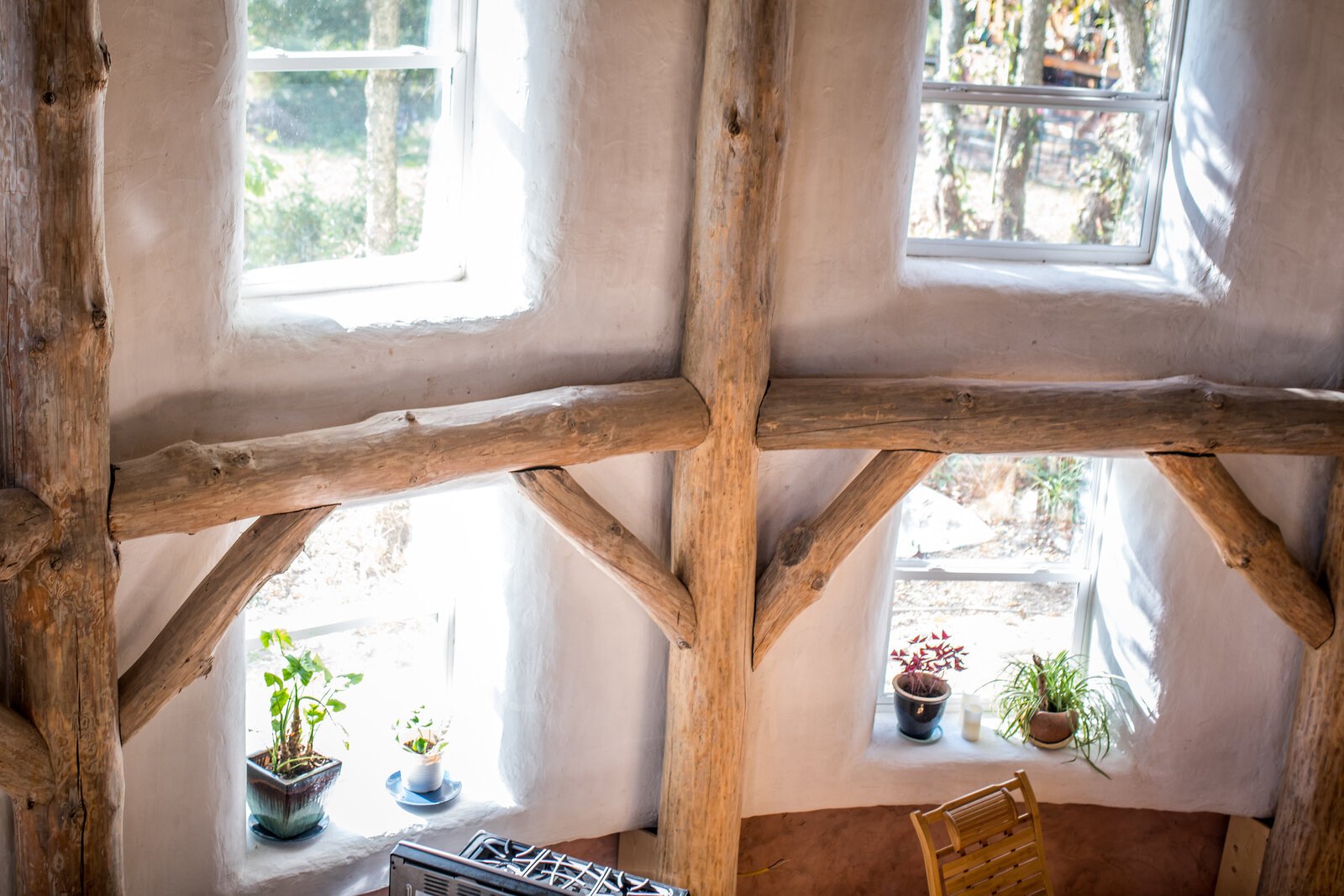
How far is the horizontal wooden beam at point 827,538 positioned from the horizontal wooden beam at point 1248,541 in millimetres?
803

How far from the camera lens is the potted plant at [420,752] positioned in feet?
12.8

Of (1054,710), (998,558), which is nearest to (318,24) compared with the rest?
(998,558)

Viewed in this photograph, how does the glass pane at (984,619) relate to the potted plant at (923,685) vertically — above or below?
above

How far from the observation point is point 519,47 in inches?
142

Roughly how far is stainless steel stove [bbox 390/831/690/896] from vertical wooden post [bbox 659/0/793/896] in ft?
2.20

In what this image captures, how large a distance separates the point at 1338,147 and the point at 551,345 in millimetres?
2441

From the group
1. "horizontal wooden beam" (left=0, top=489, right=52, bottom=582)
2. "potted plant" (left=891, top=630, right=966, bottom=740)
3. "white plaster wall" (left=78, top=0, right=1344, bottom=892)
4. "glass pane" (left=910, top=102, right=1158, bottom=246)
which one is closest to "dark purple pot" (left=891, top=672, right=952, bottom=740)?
"potted plant" (left=891, top=630, right=966, bottom=740)

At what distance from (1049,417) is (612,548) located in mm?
1332

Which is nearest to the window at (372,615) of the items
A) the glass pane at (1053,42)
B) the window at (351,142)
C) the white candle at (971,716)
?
the window at (351,142)

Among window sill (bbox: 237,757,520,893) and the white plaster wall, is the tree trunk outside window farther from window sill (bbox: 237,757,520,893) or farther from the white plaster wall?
window sill (bbox: 237,757,520,893)

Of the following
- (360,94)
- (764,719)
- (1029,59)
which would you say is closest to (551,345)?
(360,94)

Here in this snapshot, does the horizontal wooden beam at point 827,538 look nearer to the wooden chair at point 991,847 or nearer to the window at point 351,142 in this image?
the wooden chair at point 991,847

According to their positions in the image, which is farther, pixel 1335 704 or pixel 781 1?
→ pixel 1335 704

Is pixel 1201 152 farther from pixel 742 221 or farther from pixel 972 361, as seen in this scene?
pixel 742 221
